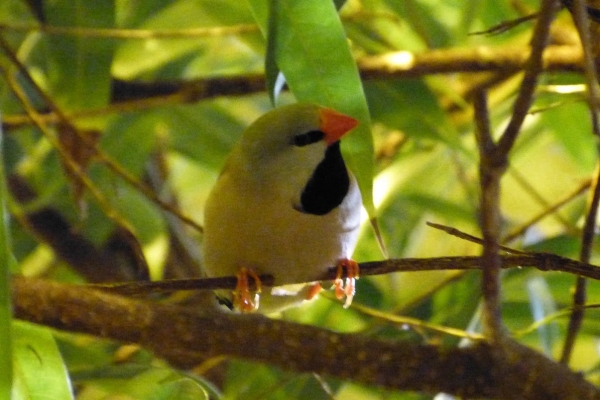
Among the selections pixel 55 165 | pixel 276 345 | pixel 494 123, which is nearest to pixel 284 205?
pixel 276 345

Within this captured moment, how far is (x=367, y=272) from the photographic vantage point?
969 mm

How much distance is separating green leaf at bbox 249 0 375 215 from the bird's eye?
16cm

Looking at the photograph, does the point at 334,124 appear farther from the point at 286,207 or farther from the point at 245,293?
the point at 245,293

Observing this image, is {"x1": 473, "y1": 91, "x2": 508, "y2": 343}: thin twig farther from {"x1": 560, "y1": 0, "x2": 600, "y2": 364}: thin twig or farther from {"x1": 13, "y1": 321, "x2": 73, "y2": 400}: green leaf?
{"x1": 13, "y1": 321, "x2": 73, "y2": 400}: green leaf

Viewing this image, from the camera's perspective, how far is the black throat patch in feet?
3.98

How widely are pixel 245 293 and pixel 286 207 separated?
0.51 feet

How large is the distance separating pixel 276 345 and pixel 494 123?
915 mm

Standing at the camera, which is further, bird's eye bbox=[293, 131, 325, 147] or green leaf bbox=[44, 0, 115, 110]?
green leaf bbox=[44, 0, 115, 110]

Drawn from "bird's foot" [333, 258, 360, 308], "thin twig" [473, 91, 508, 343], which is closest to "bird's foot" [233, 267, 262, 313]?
"bird's foot" [333, 258, 360, 308]

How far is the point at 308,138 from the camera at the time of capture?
4.03ft

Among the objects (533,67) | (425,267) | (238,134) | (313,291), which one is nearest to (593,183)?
(533,67)

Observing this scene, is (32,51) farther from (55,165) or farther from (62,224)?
(62,224)

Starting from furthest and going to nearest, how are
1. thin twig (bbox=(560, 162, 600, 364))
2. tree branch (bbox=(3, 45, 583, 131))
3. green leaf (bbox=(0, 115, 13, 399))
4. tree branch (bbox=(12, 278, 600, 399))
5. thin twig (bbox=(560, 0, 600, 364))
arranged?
tree branch (bbox=(3, 45, 583, 131))
tree branch (bbox=(12, 278, 600, 399))
thin twig (bbox=(560, 162, 600, 364))
thin twig (bbox=(560, 0, 600, 364))
green leaf (bbox=(0, 115, 13, 399))

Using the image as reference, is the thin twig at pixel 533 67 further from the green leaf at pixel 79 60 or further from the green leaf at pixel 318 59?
the green leaf at pixel 79 60
